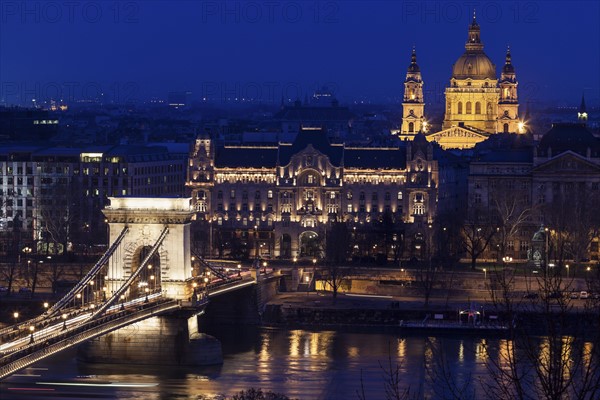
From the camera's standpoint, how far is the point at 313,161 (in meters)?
69.2

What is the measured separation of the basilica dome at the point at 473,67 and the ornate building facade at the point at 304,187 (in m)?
27.7

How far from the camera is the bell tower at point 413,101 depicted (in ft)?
313

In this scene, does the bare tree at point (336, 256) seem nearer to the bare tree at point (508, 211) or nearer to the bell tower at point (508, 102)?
the bare tree at point (508, 211)

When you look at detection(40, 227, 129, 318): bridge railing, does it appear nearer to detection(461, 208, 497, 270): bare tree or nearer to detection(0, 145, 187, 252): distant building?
detection(461, 208, 497, 270): bare tree

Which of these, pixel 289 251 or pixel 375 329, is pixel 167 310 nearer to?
pixel 375 329

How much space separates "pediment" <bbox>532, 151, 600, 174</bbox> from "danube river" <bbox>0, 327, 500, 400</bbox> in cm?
2187

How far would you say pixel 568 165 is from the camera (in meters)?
69.3

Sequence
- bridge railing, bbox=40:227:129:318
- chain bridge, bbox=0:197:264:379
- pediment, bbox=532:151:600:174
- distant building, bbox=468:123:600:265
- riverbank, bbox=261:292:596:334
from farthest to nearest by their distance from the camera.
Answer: pediment, bbox=532:151:600:174 < distant building, bbox=468:123:600:265 < riverbank, bbox=261:292:596:334 < chain bridge, bbox=0:197:264:379 < bridge railing, bbox=40:227:129:318

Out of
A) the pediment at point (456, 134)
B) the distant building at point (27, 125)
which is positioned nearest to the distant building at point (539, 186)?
the pediment at point (456, 134)

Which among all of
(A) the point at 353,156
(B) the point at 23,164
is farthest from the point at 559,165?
(B) the point at 23,164

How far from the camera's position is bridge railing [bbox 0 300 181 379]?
3192 cm

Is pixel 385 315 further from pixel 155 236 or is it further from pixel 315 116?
pixel 315 116

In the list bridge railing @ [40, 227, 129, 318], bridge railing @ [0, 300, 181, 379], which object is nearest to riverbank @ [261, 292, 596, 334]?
bridge railing @ [40, 227, 129, 318]

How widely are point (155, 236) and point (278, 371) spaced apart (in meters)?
4.82
